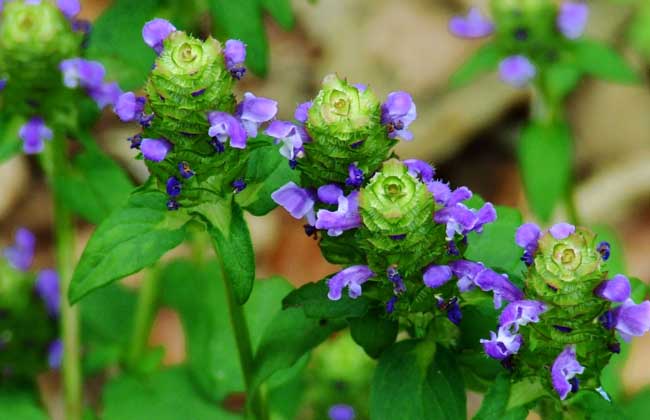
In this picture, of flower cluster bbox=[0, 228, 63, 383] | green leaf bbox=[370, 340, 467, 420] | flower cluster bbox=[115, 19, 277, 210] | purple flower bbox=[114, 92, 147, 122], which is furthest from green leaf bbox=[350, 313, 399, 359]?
flower cluster bbox=[0, 228, 63, 383]

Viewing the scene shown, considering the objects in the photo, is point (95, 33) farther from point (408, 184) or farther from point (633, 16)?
point (633, 16)

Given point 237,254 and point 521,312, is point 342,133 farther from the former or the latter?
point 521,312

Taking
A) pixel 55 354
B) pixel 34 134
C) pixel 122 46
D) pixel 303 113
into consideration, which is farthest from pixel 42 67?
pixel 303 113

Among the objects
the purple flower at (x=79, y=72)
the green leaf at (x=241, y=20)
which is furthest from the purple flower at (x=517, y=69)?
the purple flower at (x=79, y=72)

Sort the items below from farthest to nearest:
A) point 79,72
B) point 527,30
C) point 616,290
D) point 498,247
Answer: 1. point 527,30
2. point 79,72
3. point 498,247
4. point 616,290

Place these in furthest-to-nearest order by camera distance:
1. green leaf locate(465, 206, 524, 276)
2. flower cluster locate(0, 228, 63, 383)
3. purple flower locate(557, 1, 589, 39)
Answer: purple flower locate(557, 1, 589, 39) → flower cluster locate(0, 228, 63, 383) → green leaf locate(465, 206, 524, 276)

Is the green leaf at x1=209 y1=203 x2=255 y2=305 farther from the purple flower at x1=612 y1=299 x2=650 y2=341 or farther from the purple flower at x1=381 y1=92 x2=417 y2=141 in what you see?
the purple flower at x1=612 y1=299 x2=650 y2=341
